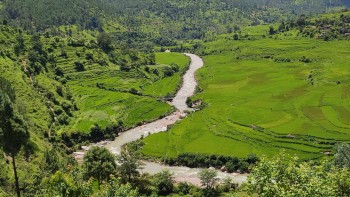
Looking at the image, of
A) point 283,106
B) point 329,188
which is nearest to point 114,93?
point 283,106

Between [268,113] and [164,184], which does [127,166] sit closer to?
[164,184]

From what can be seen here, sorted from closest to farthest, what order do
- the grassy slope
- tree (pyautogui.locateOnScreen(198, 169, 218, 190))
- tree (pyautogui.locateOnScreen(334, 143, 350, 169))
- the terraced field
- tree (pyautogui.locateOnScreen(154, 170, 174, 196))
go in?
tree (pyautogui.locateOnScreen(334, 143, 350, 169)) → tree (pyautogui.locateOnScreen(198, 169, 218, 190)) → tree (pyautogui.locateOnScreen(154, 170, 174, 196)) → the grassy slope → the terraced field

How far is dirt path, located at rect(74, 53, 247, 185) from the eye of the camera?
299ft

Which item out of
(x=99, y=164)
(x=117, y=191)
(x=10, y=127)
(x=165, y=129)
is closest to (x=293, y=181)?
(x=117, y=191)

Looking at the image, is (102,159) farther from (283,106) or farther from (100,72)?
(100,72)

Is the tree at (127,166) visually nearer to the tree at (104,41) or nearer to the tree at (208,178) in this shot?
the tree at (208,178)

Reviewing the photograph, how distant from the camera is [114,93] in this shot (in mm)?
141500

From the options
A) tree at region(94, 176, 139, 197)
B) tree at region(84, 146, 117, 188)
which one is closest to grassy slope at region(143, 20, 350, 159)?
tree at region(84, 146, 117, 188)

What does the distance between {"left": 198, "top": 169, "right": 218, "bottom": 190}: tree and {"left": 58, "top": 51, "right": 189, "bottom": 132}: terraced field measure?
46.1 m

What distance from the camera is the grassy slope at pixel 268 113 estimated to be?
329ft

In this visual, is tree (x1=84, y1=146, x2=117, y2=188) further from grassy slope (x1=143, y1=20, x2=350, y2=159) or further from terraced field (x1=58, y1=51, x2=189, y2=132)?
terraced field (x1=58, y1=51, x2=189, y2=132)

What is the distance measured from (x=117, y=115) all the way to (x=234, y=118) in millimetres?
36773

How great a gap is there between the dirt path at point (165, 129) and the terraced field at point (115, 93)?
3.68m

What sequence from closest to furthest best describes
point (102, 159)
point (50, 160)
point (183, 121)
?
point (50, 160) < point (102, 159) < point (183, 121)
